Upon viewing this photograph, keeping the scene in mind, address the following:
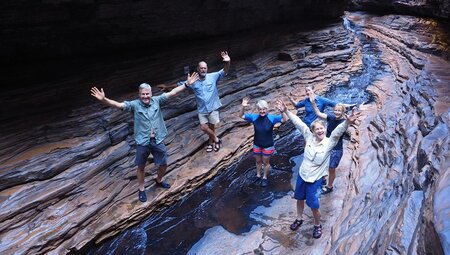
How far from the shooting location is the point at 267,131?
675 centimetres

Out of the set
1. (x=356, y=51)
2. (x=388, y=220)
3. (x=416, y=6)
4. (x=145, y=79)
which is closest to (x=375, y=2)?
(x=416, y=6)

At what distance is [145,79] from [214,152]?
233cm

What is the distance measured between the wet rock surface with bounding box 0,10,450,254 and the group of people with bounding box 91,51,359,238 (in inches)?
18.5

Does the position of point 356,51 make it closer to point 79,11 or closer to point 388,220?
point 79,11

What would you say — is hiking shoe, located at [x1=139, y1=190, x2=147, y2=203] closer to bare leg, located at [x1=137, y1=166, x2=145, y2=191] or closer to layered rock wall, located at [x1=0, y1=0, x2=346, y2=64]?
bare leg, located at [x1=137, y1=166, x2=145, y2=191]

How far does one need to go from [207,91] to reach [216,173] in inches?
67.4

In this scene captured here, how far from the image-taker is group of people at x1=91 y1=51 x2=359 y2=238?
5352 millimetres

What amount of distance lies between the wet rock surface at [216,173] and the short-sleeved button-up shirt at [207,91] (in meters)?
0.99

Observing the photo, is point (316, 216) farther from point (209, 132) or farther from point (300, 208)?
point (209, 132)

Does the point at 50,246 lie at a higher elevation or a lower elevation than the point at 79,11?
lower

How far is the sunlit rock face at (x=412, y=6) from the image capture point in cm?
1853

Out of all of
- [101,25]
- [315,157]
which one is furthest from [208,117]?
[315,157]

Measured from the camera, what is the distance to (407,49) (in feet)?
50.4

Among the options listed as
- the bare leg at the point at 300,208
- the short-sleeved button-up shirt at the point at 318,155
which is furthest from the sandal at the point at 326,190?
the short-sleeved button-up shirt at the point at 318,155
